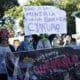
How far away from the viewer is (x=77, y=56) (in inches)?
336

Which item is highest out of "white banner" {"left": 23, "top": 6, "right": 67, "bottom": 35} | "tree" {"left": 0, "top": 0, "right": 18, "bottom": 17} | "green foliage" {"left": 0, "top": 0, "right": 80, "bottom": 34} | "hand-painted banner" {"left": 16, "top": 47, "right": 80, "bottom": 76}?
"white banner" {"left": 23, "top": 6, "right": 67, "bottom": 35}

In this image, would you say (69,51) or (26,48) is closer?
(69,51)

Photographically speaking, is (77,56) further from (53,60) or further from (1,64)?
(1,64)

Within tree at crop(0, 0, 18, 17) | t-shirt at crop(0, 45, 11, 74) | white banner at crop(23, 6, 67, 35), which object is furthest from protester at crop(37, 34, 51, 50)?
tree at crop(0, 0, 18, 17)

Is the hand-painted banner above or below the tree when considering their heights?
above

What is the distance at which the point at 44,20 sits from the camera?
10.4 meters

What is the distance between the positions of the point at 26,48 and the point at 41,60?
1.94m

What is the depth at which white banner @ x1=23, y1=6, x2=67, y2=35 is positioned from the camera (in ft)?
32.9

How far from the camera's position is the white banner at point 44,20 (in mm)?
10016

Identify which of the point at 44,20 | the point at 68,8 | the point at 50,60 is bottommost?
the point at 68,8

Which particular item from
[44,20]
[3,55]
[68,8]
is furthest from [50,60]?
[68,8]

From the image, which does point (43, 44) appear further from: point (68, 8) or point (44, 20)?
point (68, 8)

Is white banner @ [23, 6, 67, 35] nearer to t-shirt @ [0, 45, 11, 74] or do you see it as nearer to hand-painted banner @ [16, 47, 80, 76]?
t-shirt @ [0, 45, 11, 74]

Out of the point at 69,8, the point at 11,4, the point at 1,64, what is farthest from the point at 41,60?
the point at 69,8
